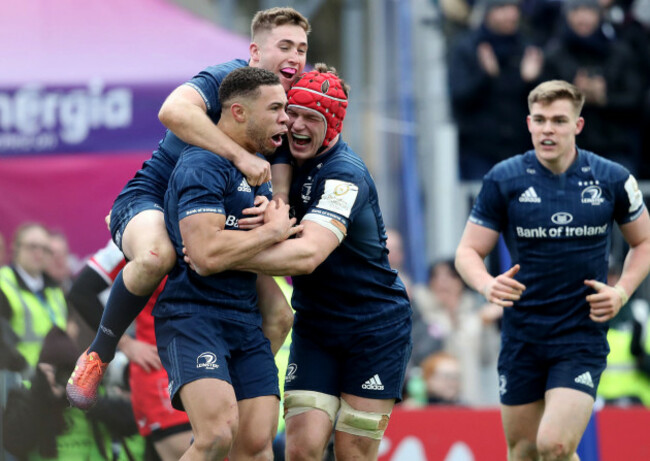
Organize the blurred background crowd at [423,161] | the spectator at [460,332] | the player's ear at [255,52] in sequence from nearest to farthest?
the player's ear at [255,52] → the blurred background crowd at [423,161] → the spectator at [460,332]

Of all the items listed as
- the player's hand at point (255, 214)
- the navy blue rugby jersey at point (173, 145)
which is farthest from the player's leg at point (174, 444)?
the player's hand at point (255, 214)

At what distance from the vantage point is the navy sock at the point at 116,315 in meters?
5.86

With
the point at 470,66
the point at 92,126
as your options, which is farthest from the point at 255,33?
the point at 470,66

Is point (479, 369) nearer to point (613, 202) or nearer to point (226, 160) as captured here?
point (613, 202)

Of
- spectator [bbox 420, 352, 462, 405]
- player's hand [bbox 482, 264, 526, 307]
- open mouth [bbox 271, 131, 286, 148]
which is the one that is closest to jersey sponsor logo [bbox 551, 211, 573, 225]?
player's hand [bbox 482, 264, 526, 307]

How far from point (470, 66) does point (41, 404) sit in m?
6.10

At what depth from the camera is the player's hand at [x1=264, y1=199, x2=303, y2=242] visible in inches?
217

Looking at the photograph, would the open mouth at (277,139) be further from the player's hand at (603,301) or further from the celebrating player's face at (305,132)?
the player's hand at (603,301)

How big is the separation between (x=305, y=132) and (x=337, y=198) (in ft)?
1.24

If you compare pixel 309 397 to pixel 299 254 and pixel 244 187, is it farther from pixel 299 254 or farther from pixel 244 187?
pixel 244 187

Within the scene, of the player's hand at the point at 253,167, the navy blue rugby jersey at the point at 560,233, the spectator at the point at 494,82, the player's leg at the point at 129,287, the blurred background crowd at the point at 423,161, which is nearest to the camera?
the player's hand at the point at 253,167

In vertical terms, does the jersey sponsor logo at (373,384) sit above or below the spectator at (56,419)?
above

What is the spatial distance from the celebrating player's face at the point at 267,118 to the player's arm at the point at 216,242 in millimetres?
440

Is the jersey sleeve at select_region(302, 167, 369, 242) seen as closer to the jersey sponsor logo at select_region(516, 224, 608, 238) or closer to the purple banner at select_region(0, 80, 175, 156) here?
the jersey sponsor logo at select_region(516, 224, 608, 238)
